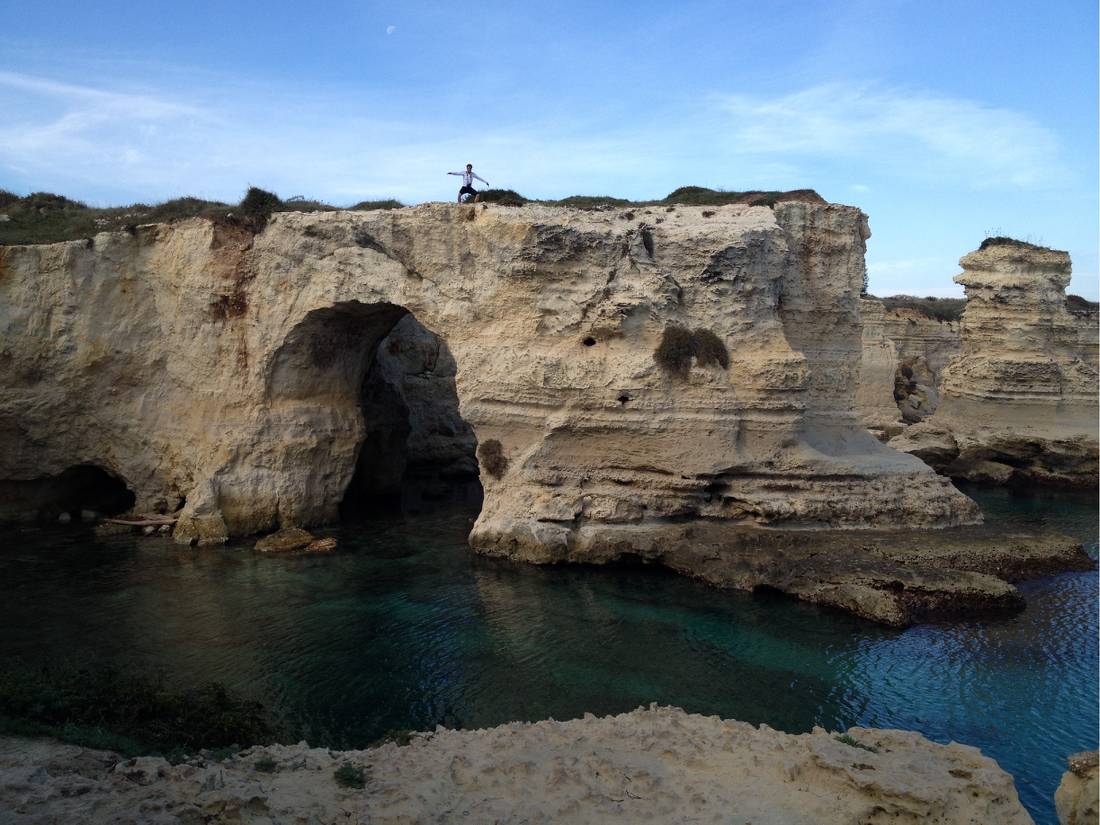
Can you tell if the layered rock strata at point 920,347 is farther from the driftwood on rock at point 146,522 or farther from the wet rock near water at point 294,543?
the driftwood on rock at point 146,522

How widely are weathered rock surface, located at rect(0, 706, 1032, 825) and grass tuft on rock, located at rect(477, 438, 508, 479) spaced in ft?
30.9

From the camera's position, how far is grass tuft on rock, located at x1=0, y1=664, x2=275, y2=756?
716cm

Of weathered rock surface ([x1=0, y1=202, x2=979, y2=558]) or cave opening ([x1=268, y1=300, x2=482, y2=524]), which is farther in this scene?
cave opening ([x1=268, y1=300, x2=482, y2=524])

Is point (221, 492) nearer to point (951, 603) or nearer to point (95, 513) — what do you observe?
point (95, 513)

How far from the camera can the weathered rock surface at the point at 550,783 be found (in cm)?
602

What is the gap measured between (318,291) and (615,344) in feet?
21.4

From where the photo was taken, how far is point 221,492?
59.2 ft

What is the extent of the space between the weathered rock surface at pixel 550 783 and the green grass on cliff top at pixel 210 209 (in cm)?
1298

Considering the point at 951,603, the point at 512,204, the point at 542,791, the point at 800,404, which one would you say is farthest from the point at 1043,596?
the point at 512,204

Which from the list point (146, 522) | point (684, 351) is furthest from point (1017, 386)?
point (146, 522)

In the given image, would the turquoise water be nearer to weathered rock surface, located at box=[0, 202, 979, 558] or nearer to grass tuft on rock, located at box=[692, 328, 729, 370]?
weathered rock surface, located at box=[0, 202, 979, 558]

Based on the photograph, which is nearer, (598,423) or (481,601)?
(481,601)

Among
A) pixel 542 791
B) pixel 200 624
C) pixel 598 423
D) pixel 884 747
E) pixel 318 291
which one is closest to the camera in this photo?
pixel 542 791

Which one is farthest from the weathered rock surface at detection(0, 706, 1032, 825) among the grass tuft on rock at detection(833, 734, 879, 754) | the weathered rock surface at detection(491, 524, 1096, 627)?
the weathered rock surface at detection(491, 524, 1096, 627)
